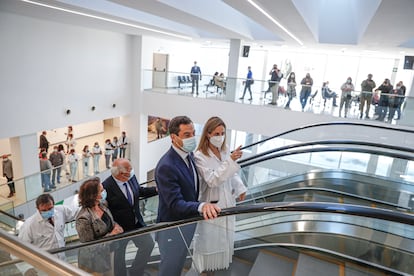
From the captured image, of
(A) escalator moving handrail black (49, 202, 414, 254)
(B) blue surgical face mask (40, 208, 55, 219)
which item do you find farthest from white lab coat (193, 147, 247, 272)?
(B) blue surgical face mask (40, 208, 55, 219)

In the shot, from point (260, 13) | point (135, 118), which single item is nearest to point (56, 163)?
point (135, 118)

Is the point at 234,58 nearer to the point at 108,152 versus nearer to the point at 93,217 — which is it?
the point at 108,152

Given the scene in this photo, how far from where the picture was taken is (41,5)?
698cm

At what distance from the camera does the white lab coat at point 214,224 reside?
2.57 metres

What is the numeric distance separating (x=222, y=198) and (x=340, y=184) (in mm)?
3523

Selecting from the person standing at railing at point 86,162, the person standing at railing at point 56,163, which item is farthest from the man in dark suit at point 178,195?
the person standing at railing at point 86,162

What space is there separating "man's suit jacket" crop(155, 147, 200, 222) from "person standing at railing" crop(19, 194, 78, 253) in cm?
194

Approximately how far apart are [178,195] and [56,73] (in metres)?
10.2

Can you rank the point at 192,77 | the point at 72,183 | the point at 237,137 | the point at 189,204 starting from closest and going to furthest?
the point at 189,204
the point at 72,183
the point at 192,77
the point at 237,137

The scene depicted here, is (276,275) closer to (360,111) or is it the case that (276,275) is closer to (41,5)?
(41,5)

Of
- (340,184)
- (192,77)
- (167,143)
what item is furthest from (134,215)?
(167,143)

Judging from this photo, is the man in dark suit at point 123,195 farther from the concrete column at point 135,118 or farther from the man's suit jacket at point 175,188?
the concrete column at point 135,118

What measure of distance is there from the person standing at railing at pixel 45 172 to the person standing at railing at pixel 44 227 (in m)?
6.79

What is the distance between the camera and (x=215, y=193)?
2.82 m
